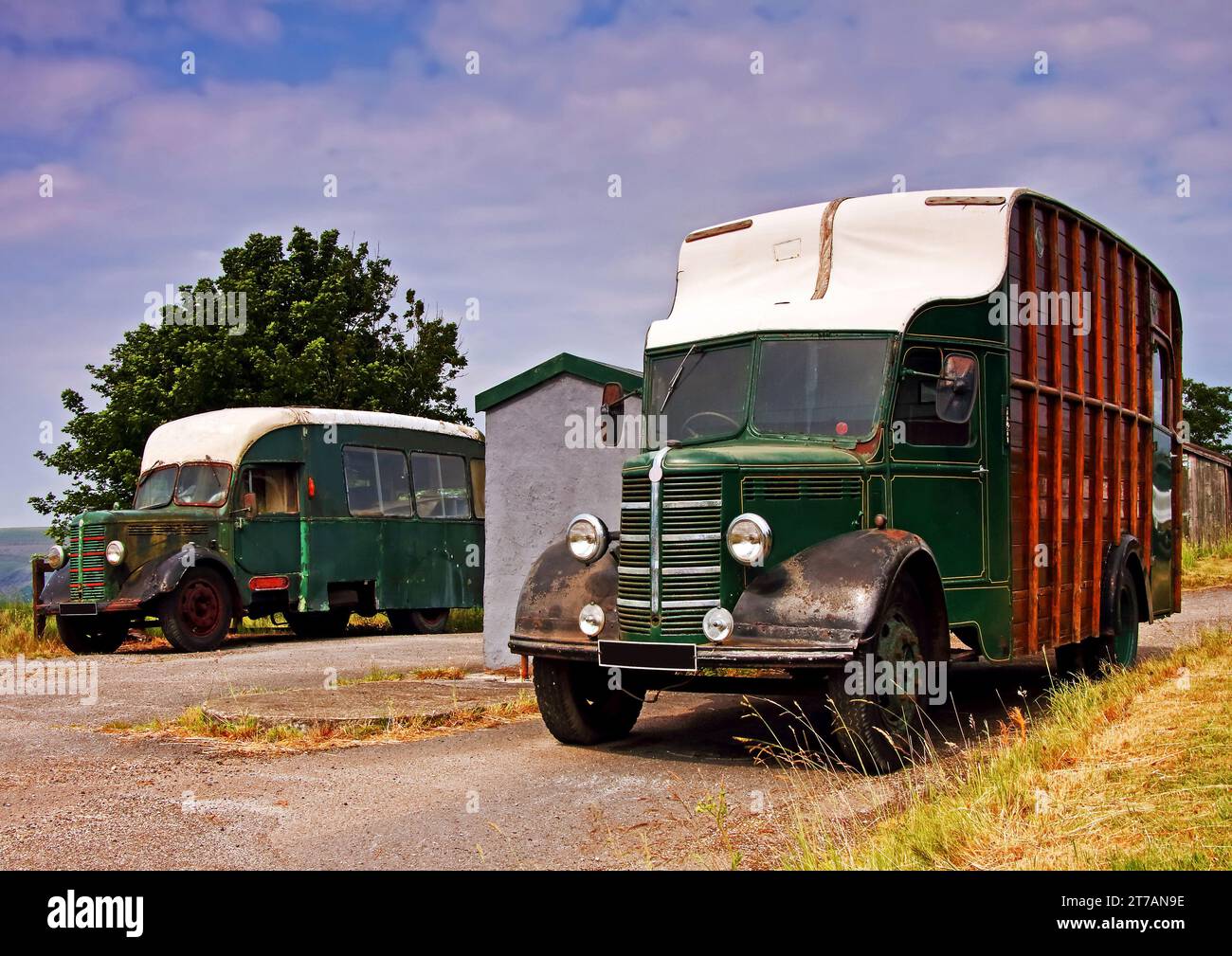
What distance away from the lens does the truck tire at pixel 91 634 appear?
17.0m

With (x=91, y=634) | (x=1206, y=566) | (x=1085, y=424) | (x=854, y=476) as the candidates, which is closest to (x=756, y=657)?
(x=854, y=476)

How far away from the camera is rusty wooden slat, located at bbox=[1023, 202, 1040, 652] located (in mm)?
9000

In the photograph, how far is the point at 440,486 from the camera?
20516 millimetres

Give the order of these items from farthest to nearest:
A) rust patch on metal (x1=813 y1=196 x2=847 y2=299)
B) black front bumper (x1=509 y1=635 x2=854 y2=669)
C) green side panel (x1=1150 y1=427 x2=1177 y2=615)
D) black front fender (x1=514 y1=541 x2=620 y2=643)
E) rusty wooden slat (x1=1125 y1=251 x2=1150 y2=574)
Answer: green side panel (x1=1150 y1=427 x2=1177 y2=615), rusty wooden slat (x1=1125 y1=251 x2=1150 y2=574), rust patch on metal (x1=813 y1=196 x2=847 y2=299), black front fender (x1=514 y1=541 x2=620 y2=643), black front bumper (x1=509 y1=635 x2=854 y2=669)

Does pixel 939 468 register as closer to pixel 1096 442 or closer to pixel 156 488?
pixel 1096 442

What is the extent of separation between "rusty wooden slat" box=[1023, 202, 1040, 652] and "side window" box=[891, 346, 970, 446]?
41.1 inches

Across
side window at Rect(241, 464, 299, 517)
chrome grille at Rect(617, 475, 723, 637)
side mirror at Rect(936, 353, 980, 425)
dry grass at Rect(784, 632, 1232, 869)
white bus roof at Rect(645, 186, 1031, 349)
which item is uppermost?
white bus roof at Rect(645, 186, 1031, 349)

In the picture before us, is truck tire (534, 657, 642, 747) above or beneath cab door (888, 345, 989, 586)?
beneath

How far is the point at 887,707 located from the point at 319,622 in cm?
1440

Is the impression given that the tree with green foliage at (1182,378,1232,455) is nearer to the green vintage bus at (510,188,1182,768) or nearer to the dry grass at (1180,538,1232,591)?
the dry grass at (1180,538,1232,591)

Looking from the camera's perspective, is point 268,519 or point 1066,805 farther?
point 268,519

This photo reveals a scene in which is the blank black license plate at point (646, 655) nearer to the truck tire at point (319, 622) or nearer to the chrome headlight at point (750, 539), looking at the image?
the chrome headlight at point (750, 539)

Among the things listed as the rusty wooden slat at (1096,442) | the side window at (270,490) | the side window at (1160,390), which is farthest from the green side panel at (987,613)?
the side window at (270,490)

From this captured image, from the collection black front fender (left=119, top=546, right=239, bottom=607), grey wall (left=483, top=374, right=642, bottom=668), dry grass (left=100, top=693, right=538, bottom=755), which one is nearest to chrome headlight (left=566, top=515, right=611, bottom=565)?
dry grass (left=100, top=693, right=538, bottom=755)
